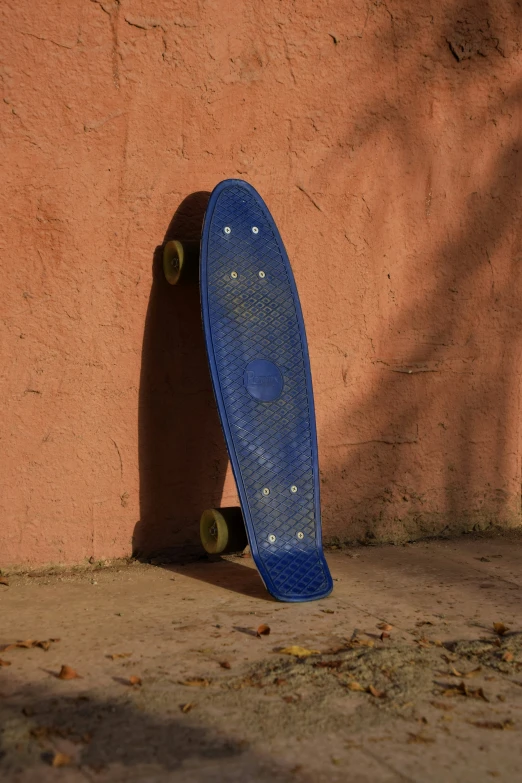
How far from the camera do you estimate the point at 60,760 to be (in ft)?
5.71

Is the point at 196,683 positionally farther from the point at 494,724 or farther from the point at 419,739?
the point at 494,724

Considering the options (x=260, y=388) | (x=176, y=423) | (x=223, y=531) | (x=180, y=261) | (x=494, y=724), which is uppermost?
(x=180, y=261)

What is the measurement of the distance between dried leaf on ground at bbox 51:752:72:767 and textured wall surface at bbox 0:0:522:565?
132 centimetres

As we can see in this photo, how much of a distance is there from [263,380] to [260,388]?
3 cm

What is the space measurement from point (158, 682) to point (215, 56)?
2.08m

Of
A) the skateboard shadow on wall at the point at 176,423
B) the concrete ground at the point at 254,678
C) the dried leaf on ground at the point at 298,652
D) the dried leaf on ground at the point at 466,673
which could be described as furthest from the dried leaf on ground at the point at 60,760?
the skateboard shadow on wall at the point at 176,423

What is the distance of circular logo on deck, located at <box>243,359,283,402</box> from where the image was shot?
306 centimetres

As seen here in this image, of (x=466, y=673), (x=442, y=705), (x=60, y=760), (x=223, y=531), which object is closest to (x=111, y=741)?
(x=60, y=760)

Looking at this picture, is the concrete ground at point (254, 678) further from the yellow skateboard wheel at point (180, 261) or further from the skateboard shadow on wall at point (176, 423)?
the yellow skateboard wheel at point (180, 261)

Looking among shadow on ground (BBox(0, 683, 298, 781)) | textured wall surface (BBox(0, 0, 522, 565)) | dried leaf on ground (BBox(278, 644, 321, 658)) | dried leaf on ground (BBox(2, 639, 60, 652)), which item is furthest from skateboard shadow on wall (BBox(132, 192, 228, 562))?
shadow on ground (BBox(0, 683, 298, 781))

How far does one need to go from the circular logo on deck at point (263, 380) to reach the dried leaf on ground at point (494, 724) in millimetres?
1364

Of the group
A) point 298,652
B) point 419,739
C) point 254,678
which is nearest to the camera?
point 419,739

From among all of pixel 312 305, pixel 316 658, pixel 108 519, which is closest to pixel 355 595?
pixel 316 658

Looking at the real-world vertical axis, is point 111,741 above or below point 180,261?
below
